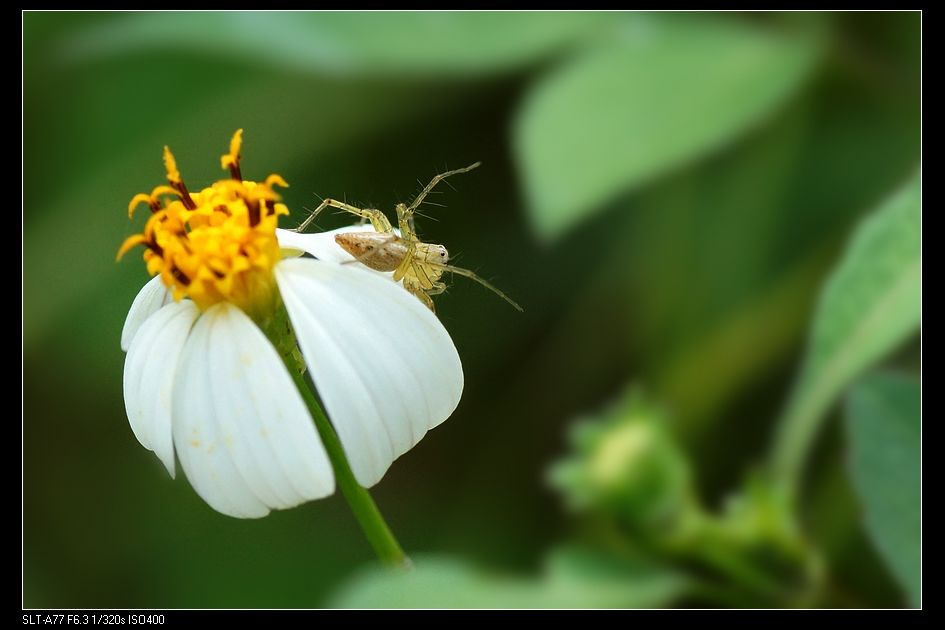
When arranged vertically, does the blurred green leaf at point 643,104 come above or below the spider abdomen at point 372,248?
above

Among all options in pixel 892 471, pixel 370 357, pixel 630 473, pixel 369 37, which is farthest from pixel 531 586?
pixel 369 37

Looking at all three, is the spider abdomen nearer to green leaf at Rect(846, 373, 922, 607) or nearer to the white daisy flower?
the white daisy flower

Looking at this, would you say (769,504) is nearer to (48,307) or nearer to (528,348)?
(528,348)

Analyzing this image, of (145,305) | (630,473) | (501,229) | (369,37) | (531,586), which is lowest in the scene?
(531,586)

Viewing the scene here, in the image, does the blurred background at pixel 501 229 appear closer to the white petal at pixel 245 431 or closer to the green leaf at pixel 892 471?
the green leaf at pixel 892 471

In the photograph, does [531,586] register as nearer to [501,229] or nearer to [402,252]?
[402,252]

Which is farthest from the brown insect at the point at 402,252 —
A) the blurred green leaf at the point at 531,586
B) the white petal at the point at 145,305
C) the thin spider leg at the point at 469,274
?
the blurred green leaf at the point at 531,586
